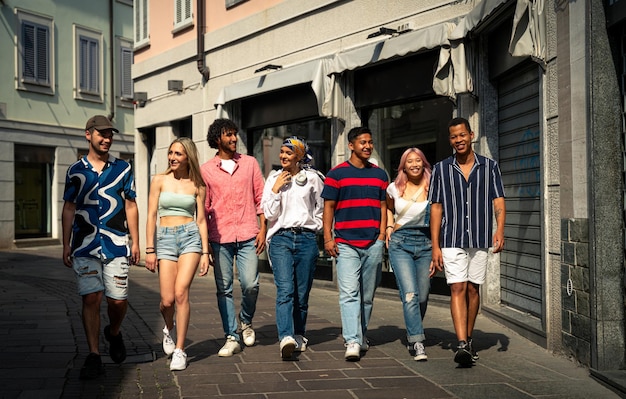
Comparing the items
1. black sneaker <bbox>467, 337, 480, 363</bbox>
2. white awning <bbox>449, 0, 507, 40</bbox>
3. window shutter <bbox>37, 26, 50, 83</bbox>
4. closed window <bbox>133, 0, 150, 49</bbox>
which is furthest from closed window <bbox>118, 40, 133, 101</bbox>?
black sneaker <bbox>467, 337, 480, 363</bbox>

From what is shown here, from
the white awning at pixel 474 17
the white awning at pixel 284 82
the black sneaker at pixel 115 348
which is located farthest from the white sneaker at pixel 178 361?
Answer: the white awning at pixel 284 82

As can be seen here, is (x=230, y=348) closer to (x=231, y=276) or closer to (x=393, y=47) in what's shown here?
(x=231, y=276)

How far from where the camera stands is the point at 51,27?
1014 inches

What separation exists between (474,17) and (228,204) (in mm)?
3677

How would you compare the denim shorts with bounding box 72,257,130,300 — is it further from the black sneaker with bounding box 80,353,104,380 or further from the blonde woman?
the black sneaker with bounding box 80,353,104,380

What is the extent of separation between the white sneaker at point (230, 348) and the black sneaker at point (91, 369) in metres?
1.12

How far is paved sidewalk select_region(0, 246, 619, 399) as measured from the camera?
17.8ft

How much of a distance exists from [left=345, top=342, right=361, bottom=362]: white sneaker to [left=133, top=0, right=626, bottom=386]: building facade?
1653 mm

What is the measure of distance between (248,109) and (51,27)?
13.9 meters

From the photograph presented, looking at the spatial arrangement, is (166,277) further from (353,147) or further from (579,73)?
(579,73)

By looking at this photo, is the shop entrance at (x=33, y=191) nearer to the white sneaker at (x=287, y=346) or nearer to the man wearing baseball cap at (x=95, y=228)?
the man wearing baseball cap at (x=95, y=228)

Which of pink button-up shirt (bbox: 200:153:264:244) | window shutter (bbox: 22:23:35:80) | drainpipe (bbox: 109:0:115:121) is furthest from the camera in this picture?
drainpipe (bbox: 109:0:115:121)

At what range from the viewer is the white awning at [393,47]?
960cm

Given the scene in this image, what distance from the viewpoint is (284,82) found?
1265 centimetres
